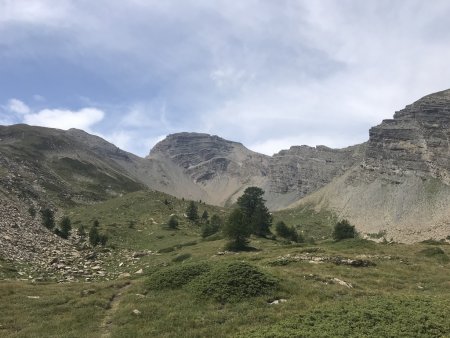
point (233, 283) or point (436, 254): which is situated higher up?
point (233, 283)

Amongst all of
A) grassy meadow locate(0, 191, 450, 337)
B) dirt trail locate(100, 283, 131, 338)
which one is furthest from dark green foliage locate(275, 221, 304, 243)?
dirt trail locate(100, 283, 131, 338)

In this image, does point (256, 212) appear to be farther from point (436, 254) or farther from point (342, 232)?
point (436, 254)

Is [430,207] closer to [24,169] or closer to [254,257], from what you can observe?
[254,257]

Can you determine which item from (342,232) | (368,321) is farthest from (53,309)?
(342,232)

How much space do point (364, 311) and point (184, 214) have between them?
104713mm

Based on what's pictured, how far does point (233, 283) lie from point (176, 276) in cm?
495

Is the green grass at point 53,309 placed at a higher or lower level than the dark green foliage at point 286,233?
lower

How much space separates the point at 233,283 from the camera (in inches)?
1020

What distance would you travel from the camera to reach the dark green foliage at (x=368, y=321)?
1845 cm

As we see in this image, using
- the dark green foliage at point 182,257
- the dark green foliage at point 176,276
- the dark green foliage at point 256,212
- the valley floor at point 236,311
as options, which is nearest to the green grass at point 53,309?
the valley floor at point 236,311

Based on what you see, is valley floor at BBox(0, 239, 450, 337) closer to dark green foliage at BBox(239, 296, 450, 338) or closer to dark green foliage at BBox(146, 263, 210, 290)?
dark green foliage at BBox(239, 296, 450, 338)

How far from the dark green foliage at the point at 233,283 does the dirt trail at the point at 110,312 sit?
4775 millimetres

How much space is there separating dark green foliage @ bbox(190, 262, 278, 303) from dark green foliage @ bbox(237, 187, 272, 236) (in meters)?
51.6

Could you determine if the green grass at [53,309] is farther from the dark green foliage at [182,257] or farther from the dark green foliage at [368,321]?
the dark green foliage at [182,257]
